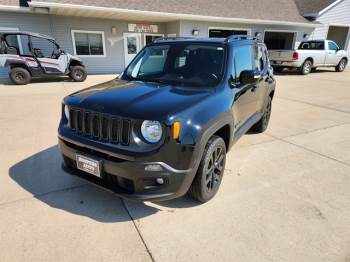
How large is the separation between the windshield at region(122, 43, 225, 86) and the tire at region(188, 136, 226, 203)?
799 mm

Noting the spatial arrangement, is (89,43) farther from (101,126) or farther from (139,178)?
(139,178)

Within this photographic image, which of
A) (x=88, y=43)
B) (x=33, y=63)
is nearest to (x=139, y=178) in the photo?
(x=33, y=63)

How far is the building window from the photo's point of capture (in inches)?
532

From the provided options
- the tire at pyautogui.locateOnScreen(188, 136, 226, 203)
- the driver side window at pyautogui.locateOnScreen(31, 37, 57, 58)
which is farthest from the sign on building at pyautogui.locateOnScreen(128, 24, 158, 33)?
the tire at pyautogui.locateOnScreen(188, 136, 226, 203)

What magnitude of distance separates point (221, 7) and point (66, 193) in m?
15.8

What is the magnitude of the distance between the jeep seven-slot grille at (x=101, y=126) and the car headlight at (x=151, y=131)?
0.47ft

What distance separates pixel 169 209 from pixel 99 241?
82 cm

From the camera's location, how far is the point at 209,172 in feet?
9.63

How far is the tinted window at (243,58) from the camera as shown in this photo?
139 inches

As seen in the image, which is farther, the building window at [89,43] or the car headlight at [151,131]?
the building window at [89,43]

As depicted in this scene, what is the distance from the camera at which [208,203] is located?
2994 millimetres

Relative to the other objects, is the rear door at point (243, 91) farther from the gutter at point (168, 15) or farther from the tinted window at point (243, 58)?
the gutter at point (168, 15)

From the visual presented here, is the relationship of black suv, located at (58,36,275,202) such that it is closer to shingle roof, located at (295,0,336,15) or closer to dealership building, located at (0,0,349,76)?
dealership building, located at (0,0,349,76)

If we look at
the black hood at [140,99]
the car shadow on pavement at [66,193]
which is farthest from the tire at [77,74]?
the black hood at [140,99]
